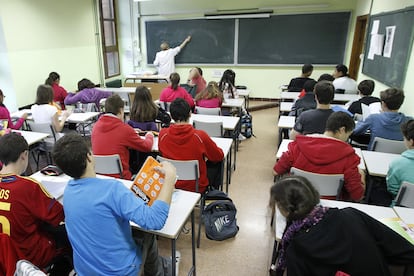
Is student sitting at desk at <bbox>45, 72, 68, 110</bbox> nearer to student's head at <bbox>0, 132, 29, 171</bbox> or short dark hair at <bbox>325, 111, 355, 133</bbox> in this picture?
student's head at <bbox>0, 132, 29, 171</bbox>

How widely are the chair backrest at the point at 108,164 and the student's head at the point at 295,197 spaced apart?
153cm

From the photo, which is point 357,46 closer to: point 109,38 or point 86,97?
point 86,97

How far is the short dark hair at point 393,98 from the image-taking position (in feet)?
8.82

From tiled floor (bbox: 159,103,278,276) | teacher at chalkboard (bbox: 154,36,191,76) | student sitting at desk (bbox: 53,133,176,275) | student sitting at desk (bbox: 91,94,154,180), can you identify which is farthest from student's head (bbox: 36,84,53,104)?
teacher at chalkboard (bbox: 154,36,191,76)

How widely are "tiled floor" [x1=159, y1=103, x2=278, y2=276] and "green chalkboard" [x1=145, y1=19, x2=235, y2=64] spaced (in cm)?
398

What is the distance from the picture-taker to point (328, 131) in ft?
6.73

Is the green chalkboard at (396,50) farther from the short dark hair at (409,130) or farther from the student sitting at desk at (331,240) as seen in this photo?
the student sitting at desk at (331,240)

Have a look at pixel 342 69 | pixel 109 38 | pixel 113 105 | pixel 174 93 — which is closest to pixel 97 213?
pixel 113 105

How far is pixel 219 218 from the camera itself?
2.58 meters

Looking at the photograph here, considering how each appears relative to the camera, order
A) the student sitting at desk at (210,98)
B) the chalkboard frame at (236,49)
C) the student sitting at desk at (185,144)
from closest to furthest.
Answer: the student sitting at desk at (185,144) < the student sitting at desk at (210,98) < the chalkboard frame at (236,49)

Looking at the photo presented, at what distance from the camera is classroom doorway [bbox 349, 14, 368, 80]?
19.8 ft

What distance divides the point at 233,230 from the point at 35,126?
264 centimetres

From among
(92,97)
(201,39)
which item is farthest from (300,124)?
(201,39)

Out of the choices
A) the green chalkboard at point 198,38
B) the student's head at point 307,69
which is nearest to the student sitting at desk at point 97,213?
the student's head at point 307,69
